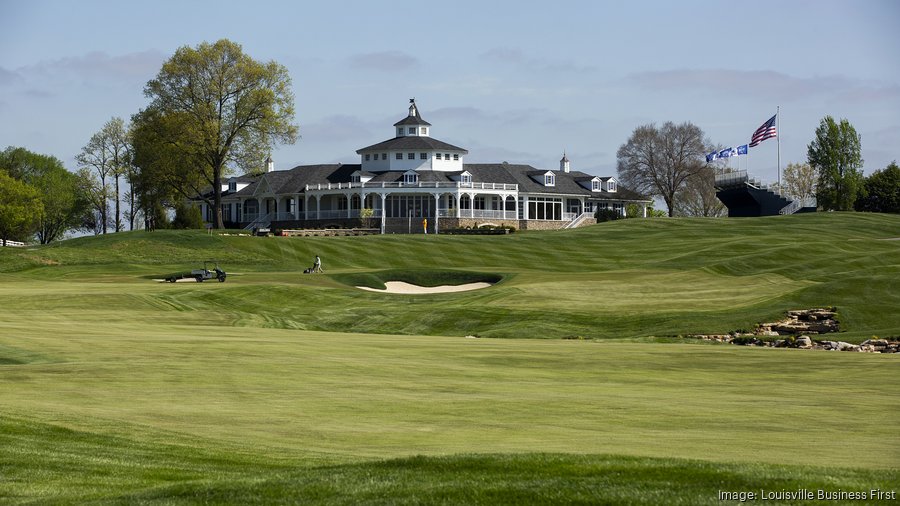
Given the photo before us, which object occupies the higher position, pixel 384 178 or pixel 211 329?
pixel 384 178

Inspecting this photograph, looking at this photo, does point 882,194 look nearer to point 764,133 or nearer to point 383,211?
point 764,133

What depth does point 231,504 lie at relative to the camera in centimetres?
1172

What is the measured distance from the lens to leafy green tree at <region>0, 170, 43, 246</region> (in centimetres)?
12162

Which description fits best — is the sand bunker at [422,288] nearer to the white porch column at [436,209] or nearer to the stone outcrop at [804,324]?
the stone outcrop at [804,324]

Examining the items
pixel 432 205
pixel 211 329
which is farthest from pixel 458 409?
pixel 432 205

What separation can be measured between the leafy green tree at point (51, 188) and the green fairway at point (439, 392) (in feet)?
270

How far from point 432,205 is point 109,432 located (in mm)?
Answer: 98934

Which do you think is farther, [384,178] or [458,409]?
[384,178]

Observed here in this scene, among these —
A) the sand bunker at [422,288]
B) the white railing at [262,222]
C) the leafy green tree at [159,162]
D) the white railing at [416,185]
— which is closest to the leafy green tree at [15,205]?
the leafy green tree at [159,162]

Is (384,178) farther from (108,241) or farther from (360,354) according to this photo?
(360,354)

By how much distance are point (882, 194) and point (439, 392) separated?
106169 millimetres

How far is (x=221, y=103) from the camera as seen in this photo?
344 feet

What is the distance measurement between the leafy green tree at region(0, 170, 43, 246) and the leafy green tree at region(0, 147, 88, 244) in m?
4.46

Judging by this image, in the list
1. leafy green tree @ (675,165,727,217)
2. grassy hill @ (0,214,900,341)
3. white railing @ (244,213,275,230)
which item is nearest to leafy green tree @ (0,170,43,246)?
white railing @ (244,213,275,230)
